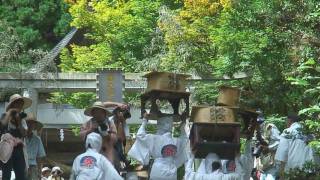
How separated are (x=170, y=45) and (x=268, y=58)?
4.29 metres

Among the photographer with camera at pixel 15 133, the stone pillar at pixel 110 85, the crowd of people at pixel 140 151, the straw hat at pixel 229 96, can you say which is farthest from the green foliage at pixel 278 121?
the stone pillar at pixel 110 85

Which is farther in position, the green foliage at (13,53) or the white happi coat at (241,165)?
the green foliage at (13,53)

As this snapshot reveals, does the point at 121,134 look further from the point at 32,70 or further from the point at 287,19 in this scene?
the point at 32,70

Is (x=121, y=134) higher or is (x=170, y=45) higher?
(x=170, y=45)

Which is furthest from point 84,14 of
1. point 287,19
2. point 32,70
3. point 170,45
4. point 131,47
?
point 287,19

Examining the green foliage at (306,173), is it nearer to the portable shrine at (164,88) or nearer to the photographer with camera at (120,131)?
the portable shrine at (164,88)

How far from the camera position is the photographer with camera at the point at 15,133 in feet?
33.9

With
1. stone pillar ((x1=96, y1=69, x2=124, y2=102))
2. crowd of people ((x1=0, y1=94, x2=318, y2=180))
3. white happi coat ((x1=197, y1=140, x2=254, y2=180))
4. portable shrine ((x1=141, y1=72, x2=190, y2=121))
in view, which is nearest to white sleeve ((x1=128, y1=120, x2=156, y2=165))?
crowd of people ((x1=0, y1=94, x2=318, y2=180))

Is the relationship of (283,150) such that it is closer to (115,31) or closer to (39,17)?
(115,31)

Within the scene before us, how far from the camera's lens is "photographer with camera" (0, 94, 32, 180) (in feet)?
33.9

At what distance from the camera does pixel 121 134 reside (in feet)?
34.2

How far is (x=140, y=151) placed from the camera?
409 inches

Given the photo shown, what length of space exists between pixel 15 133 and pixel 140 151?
1813 mm

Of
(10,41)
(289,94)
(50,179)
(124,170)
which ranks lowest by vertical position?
(50,179)
